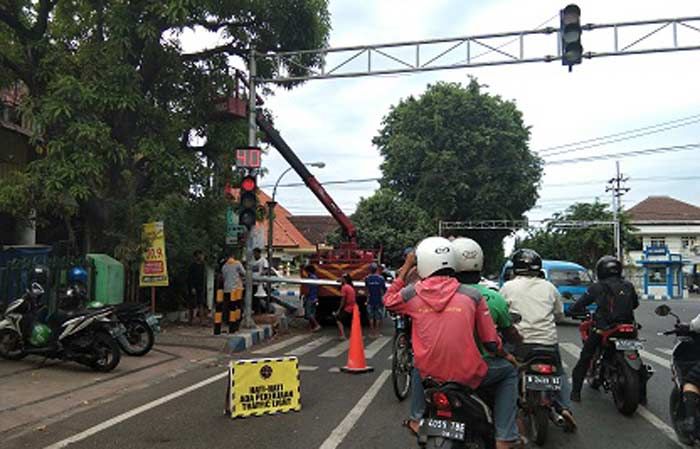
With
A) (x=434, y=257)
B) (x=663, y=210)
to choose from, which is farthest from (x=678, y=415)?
(x=663, y=210)

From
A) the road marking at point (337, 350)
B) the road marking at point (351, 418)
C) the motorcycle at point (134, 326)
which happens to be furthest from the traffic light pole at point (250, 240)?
the road marking at point (351, 418)

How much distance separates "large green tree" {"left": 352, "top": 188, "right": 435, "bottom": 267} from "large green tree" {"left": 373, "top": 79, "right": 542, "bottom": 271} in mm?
984

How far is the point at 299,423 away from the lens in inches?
259

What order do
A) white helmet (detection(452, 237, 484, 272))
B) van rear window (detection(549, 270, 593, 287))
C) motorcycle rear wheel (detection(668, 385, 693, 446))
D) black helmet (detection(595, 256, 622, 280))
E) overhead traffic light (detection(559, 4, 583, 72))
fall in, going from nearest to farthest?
white helmet (detection(452, 237, 484, 272)), motorcycle rear wheel (detection(668, 385, 693, 446)), black helmet (detection(595, 256, 622, 280)), overhead traffic light (detection(559, 4, 583, 72)), van rear window (detection(549, 270, 593, 287))

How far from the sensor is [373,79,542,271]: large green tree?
127ft

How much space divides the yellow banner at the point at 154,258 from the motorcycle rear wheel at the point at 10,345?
3.69 meters

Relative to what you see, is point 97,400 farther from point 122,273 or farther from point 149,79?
point 149,79

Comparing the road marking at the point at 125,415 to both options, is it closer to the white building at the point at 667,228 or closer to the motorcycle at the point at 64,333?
the motorcycle at the point at 64,333

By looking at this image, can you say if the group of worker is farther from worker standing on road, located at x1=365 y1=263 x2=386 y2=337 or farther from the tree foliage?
the tree foliage

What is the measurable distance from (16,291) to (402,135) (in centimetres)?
3206

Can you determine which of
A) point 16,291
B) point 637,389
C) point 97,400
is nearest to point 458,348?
point 637,389

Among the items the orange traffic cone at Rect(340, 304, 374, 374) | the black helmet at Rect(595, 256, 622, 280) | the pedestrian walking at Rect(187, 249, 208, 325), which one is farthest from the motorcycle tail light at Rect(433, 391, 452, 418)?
the pedestrian walking at Rect(187, 249, 208, 325)

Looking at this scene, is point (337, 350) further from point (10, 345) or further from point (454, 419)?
point (454, 419)

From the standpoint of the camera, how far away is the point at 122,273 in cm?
1298
